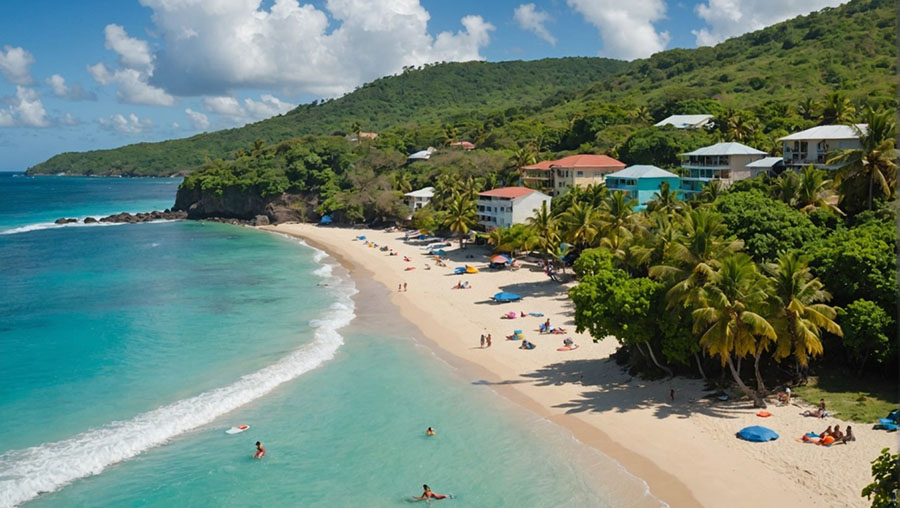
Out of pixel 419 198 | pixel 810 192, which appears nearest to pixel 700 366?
pixel 810 192

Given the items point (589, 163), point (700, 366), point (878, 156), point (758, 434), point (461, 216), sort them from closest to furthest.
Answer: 1. point (758, 434)
2. point (700, 366)
3. point (878, 156)
4. point (461, 216)
5. point (589, 163)

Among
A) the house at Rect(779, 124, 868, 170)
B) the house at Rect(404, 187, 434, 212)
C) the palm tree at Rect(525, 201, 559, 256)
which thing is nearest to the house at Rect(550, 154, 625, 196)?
the palm tree at Rect(525, 201, 559, 256)

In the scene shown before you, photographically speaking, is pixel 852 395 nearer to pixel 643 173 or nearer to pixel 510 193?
pixel 643 173

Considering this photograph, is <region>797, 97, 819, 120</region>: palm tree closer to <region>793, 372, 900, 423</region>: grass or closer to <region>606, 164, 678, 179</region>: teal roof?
<region>606, 164, 678, 179</region>: teal roof

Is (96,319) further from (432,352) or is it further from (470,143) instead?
(470,143)

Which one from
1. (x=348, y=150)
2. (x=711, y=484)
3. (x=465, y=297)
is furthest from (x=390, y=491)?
(x=348, y=150)

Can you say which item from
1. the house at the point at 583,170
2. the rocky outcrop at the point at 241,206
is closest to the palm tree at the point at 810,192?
the house at the point at 583,170

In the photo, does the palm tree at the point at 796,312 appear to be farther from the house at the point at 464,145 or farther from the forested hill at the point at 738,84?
the house at the point at 464,145
